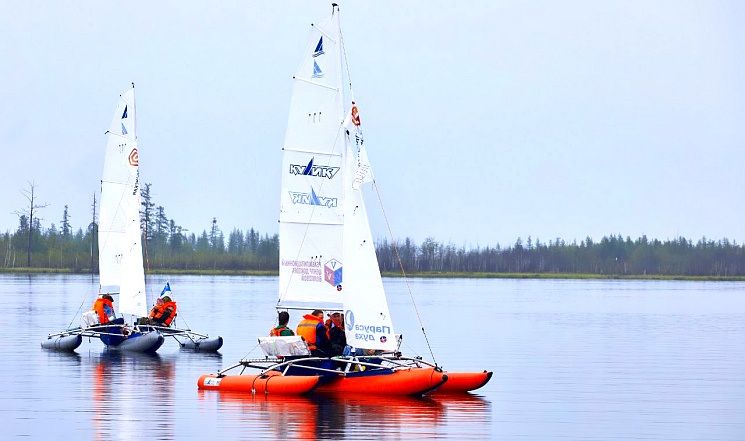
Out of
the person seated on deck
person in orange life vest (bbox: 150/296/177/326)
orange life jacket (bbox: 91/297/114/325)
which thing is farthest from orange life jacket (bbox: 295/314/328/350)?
orange life jacket (bbox: 91/297/114/325)

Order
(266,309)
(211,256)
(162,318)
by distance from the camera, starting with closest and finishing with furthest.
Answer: (162,318) < (266,309) < (211,256)

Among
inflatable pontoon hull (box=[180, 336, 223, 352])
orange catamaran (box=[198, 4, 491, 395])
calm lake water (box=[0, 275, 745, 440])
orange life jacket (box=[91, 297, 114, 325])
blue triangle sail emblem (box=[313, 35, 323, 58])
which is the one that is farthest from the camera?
inflatable pontoon hull (box=[180, 336, 223, 352])

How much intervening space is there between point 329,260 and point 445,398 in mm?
4553

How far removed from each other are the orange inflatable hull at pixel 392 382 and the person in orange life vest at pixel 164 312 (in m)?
13.4

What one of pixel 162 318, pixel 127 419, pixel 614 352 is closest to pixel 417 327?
pixel 614 352

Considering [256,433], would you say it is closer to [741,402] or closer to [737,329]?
[741,402]

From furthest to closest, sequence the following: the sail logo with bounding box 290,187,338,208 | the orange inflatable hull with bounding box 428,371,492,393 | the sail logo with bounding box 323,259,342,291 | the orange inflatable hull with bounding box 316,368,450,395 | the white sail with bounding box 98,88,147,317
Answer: the white sail with bounding box 98,88,147,317, the sail logo with bounding box 290,187,338,208, the sail logo with bounding box 323,259,342,291, the orange inflatable hull with bounding box 428,371,492,393, the orange inflatable hull with bounding box 316,368,450,395

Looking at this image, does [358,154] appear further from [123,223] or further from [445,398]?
[123,223]

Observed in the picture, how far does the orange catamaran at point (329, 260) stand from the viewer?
25.1m

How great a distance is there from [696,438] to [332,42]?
12.3m

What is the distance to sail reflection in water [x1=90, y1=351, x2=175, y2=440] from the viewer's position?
21.0 m

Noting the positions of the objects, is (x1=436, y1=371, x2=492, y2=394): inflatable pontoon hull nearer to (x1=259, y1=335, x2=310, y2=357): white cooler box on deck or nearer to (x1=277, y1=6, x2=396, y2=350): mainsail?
(x1=277, y1=6, x2=396, y2=350): mainsail

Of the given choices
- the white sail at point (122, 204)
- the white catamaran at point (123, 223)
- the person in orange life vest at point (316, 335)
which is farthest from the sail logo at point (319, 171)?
the white sail at point (122, 204)

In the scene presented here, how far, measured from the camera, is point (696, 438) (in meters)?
21.2
